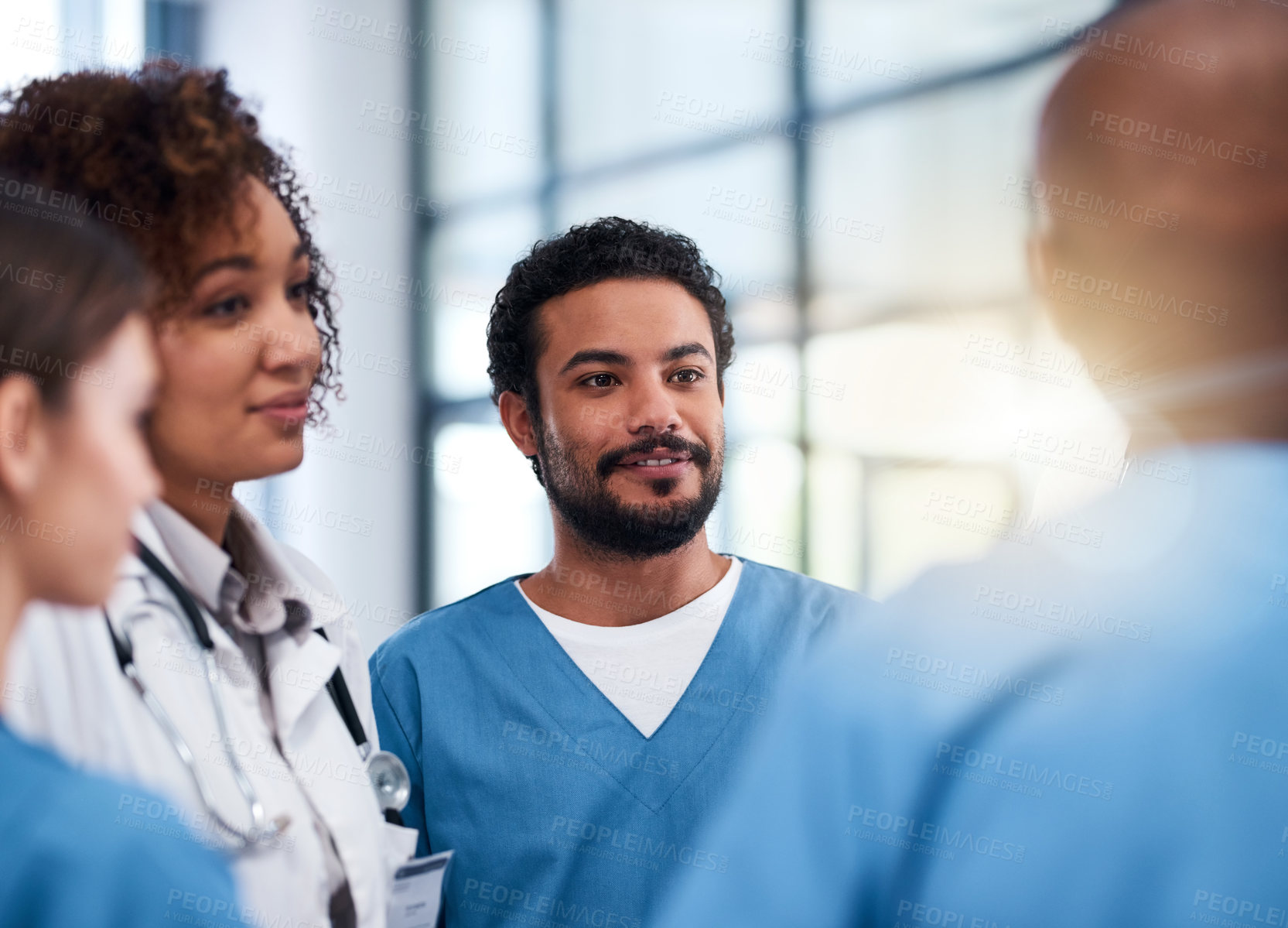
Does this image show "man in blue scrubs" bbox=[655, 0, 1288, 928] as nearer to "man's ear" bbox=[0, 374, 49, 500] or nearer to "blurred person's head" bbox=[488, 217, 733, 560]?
"blurred person's head" bbox=[488, 217, 733, 560]

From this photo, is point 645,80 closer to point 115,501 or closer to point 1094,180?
point 1094,180

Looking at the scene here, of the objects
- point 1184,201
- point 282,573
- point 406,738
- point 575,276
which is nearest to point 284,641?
point 282,573

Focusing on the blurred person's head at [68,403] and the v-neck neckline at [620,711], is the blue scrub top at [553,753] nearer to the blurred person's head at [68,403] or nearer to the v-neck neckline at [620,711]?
the v-neck neckline at [620,711]

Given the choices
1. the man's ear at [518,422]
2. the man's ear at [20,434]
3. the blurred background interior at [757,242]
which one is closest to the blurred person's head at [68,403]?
the man's ear at [20,434]

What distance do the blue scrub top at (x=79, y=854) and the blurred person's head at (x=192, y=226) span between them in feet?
0.67

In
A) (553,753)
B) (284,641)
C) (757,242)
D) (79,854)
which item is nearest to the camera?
(79,854)

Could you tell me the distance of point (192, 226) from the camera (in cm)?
69

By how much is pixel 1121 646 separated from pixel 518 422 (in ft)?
1.85

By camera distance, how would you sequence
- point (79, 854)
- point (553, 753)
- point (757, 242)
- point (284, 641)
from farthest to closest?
point (757, 242)
point (553, 753)
point (284, 641)
point (79, 854)

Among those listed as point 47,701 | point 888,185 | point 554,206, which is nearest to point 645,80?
point 554,206

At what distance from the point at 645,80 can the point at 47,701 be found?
2.83 ft

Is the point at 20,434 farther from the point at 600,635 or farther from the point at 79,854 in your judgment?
the point at 600,635

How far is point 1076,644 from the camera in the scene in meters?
0.76

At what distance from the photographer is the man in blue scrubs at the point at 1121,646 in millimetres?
611
